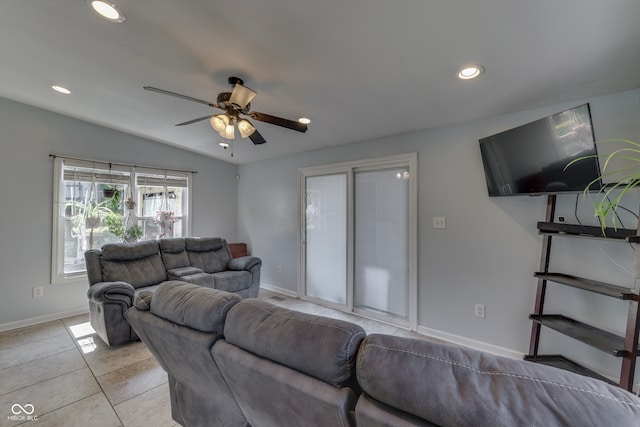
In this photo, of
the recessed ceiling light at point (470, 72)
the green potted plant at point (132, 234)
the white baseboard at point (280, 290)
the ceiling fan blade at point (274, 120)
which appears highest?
the recessed ceiling light at point (470, 72)

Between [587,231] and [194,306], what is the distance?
2.56 meters

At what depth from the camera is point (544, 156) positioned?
2059 mm

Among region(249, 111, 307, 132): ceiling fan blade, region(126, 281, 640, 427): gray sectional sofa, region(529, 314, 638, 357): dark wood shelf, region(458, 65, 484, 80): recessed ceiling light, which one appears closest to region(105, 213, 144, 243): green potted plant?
region(249, 111, 307, 132): ceiling fan blade

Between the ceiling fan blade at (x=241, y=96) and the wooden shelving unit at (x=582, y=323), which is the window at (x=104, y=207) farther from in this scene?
the wooden shelving unit at (x=582, y=323)

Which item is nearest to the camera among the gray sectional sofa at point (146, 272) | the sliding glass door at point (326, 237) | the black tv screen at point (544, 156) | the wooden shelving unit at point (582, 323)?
the wooden shelving unit at point (582, 323)

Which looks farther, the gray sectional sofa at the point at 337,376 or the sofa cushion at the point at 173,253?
the sofa cushion at the point at 173,253

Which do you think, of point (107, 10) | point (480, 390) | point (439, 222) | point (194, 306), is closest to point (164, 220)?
point (107, 10)

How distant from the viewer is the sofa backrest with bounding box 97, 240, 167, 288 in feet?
10.2

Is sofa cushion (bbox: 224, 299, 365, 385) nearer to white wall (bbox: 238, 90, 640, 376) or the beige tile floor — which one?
the beige tile floor

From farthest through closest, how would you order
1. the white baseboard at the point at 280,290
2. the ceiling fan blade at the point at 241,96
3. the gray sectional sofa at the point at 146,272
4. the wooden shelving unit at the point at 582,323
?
the white baseboard at the point at 280,290 → the gray sectional sofa at the point at 146,272 → the ceiling fan blade at the point at 241,96 → the wooden shelving unit at the point at 582,323

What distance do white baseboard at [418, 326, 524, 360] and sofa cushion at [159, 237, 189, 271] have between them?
318 cm

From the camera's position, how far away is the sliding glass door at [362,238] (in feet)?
10.6

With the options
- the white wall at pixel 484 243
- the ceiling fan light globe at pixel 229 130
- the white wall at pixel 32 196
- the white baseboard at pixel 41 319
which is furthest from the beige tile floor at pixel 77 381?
the ceiling fan light globe at pixel 229 130

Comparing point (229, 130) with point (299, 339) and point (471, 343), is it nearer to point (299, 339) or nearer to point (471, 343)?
point (299, 339)
